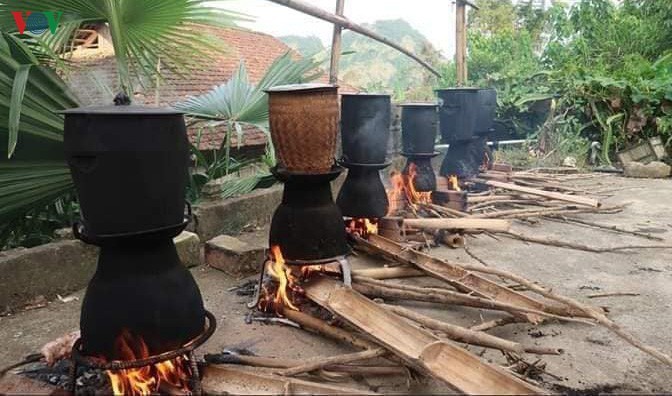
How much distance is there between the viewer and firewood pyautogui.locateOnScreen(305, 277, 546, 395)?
6.08 ft

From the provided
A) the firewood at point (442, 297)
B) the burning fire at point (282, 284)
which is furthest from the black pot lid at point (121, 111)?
the firewood at point (442, 297)

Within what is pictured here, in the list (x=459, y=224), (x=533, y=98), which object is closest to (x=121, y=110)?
(x=459, y=224)

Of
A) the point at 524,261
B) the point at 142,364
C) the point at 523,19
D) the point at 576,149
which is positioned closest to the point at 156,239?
the point at 142,364

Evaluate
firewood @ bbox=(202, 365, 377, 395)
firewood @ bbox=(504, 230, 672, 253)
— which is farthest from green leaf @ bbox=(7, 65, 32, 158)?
firewood @ bbox=(504, 230, 672, 253)

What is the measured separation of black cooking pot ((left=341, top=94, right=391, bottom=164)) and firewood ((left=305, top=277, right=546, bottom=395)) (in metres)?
1.61

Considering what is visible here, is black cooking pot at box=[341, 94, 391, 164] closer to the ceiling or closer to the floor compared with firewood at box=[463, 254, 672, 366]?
closer to the ceiling

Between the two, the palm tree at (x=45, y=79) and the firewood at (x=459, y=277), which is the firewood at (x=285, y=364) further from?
the palm tree at (x=45, y=79)

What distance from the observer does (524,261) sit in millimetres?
4121

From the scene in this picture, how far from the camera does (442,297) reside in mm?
2928

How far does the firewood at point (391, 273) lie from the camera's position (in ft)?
11.2

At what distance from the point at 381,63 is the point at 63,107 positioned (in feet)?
102

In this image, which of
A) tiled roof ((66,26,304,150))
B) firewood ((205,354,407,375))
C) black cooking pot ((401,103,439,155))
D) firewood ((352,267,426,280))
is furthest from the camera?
tiled roof ((66,26,304,150))

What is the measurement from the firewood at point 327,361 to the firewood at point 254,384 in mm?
73

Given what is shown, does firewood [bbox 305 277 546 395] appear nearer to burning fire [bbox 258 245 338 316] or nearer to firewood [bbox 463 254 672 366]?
burning fire [bbox 258 245 338 316]
